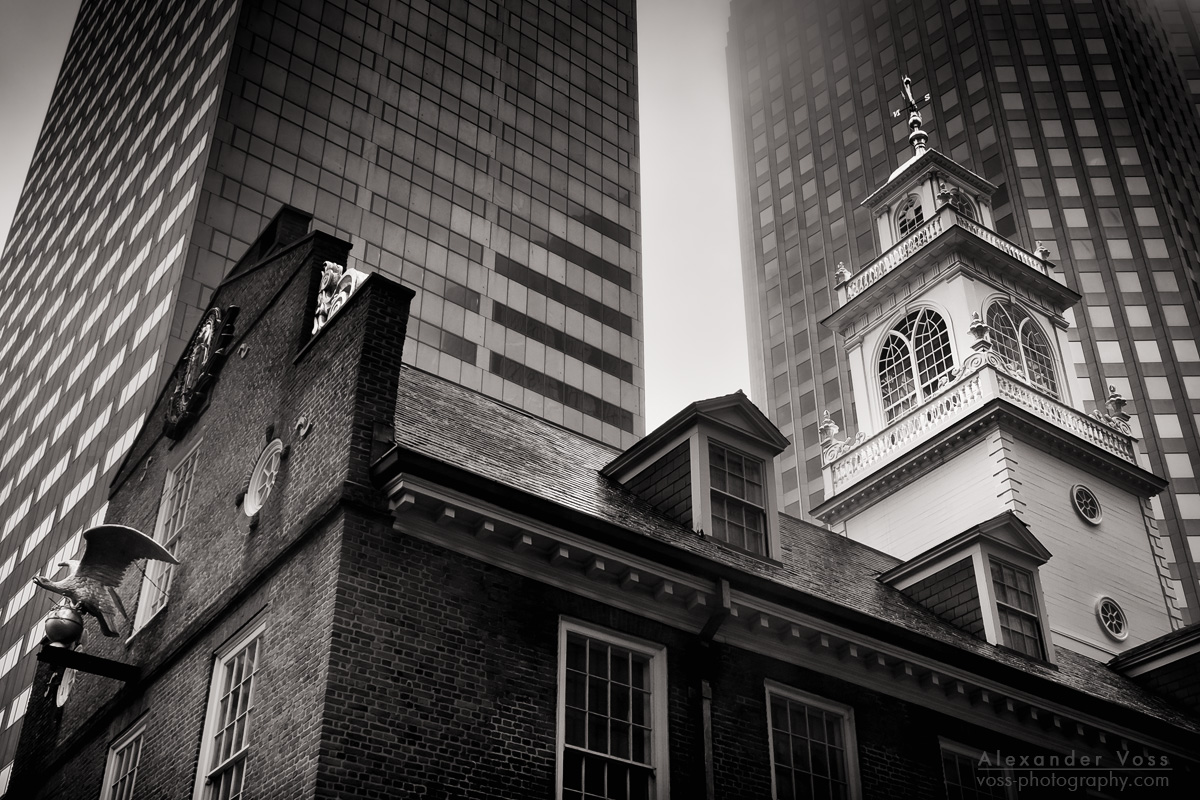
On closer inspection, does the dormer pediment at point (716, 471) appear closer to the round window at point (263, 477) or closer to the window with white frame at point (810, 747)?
the window with white frame at point (810, 747)

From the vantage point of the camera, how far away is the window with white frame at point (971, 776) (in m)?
19.5

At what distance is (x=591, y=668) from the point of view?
53.6 ft

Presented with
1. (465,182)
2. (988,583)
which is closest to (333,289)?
(988,583)

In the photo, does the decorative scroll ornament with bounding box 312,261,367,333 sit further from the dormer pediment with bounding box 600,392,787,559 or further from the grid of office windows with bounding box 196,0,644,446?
the grid of office windows with bounding box 196,0,644,446

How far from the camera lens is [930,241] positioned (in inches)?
1436

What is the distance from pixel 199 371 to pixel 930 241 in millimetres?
21810

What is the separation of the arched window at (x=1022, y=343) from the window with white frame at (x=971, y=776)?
1693 cm

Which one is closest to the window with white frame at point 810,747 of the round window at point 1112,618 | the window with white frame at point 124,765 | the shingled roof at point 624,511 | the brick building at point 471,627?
the brick building at point 471,627

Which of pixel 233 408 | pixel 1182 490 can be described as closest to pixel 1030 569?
pixel 233 408

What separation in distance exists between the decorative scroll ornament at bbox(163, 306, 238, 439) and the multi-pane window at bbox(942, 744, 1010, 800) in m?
13.3

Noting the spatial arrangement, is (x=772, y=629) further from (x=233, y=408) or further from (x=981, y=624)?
(x=233, y=408)

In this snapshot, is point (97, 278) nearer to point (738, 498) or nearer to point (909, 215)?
point (909, 215)

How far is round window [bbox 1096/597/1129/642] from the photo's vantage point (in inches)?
1201

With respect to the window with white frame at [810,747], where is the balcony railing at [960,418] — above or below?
above
